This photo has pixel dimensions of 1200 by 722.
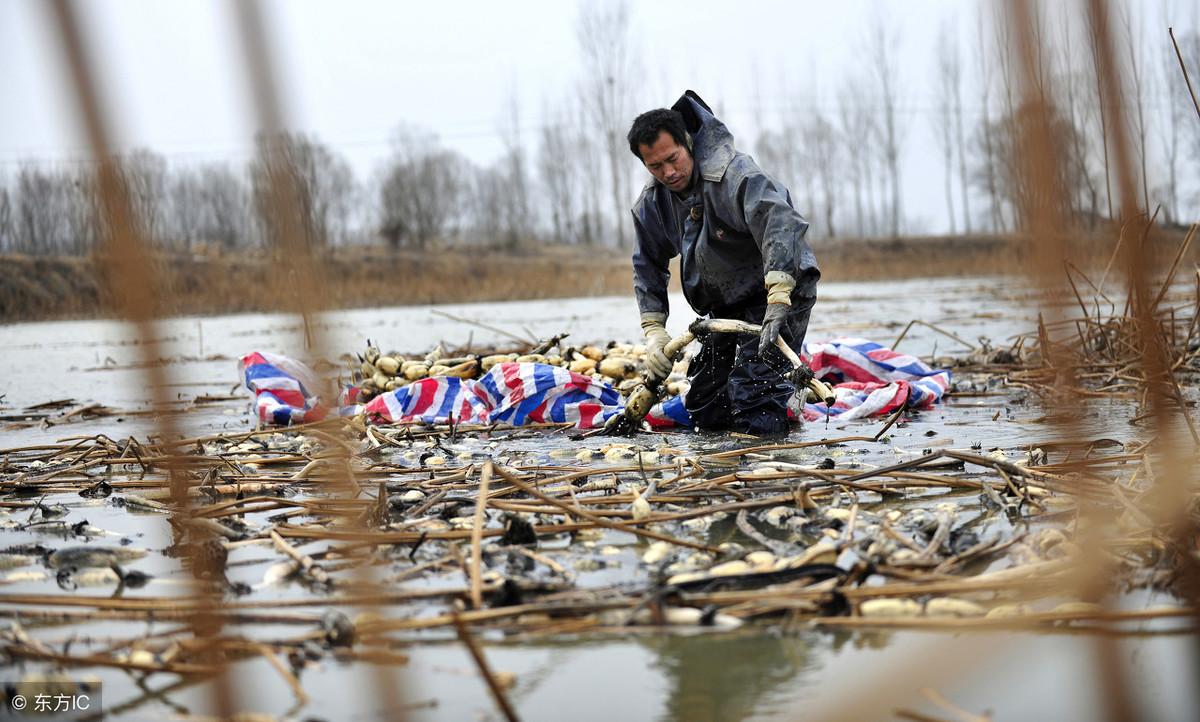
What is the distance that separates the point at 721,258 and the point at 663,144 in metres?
0.70

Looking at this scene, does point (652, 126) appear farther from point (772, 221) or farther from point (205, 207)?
point (205, 207)

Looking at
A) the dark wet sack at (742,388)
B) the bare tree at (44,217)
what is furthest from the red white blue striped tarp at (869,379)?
the bare tree at (44,217)

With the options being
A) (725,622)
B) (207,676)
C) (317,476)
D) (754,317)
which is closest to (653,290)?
(754,317)

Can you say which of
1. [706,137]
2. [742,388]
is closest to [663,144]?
[706,137]

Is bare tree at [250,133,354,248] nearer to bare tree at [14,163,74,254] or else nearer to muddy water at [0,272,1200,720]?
muddy water at [0,272,1200,720]

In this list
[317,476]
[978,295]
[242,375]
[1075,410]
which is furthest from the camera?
[978,295]

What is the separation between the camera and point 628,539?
112 inches

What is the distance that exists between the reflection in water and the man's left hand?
2.81m

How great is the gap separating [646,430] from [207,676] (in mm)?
3807

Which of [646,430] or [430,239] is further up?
[430,239]

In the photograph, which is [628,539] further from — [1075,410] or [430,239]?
[430,239]

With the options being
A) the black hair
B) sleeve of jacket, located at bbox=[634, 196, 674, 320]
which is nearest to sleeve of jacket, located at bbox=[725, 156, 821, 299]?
the black hair

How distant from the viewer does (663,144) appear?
4.83 meters

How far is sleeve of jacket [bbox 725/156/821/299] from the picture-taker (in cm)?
473
